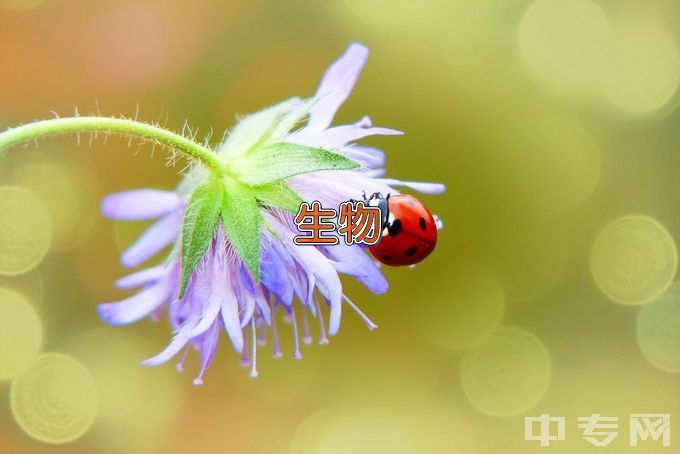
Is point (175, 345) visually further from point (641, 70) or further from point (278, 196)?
point (641, 70)

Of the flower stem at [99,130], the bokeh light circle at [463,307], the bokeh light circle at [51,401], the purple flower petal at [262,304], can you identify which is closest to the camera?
the flower stem at [99,130]

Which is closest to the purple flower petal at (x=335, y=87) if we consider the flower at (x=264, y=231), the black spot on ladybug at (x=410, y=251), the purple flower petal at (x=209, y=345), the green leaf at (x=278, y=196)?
the flower at (x=264, y=231)

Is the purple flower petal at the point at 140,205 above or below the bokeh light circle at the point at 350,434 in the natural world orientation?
above

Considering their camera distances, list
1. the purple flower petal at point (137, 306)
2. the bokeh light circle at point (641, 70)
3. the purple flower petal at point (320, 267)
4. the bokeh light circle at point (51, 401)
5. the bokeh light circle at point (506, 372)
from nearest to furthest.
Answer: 1. the purple flower petal at point (320, 267)
2. the purple flower petal at point (137, 306)
3. the bokeh light circle at point (51, 401)
4. the bokeh light circle at point (506, 372)
5. the bokeh light circle at point (641, 70)

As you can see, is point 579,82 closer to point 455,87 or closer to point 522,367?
point 455,87

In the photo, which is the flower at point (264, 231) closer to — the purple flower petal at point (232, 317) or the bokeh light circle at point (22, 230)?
the purple flower petal at point (232, 317)
